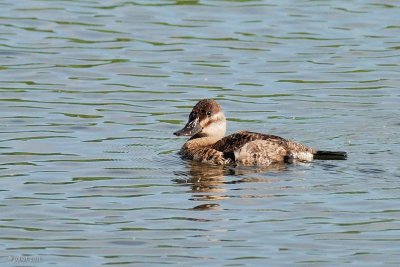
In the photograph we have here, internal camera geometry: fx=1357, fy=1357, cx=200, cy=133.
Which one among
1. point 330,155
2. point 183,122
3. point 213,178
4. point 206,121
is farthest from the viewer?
point 183,122

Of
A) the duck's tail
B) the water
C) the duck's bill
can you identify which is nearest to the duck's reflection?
the water

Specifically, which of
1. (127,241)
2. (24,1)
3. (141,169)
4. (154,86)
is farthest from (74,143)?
(24,1)

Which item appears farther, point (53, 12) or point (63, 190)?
point (53, 12)

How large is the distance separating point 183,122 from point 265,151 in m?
2.49

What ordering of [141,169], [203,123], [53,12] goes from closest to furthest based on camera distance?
[141,169], [203,123], [53,12]

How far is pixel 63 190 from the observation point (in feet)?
44.4

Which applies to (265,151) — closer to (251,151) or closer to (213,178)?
(251,151)

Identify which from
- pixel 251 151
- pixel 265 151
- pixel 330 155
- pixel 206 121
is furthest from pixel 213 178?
pixel 206 121

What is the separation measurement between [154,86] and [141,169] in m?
4.29

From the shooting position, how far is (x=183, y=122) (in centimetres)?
1714

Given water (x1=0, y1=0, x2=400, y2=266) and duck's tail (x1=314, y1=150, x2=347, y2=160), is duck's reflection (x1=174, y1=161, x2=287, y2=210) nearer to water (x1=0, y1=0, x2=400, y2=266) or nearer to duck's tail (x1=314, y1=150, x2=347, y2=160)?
water (x1=0, y1=0, x2=400, y2=266)

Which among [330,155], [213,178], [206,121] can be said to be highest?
[206,121]

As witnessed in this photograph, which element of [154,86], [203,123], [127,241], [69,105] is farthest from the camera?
[154,86]

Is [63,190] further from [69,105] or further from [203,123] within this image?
[69,105]
